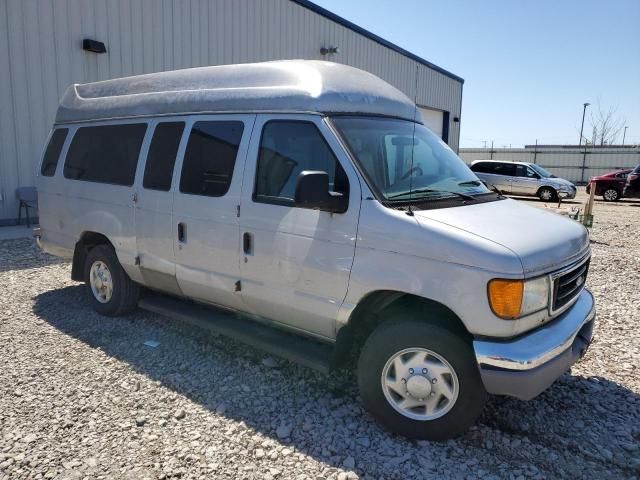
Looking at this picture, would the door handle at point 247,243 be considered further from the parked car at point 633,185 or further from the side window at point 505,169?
the parked car at point 633,185

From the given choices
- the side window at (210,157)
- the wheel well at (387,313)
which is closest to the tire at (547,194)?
the wheel well at (387,313)

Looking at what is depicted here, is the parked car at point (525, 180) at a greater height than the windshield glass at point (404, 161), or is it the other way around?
the windshield glass at point (404, 161)

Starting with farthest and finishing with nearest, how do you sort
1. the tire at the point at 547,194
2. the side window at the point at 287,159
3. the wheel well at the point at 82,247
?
1. the tire at the point at 547,194
2. the wheel well at the point at 82,247
3. the side window at the point at 287,159

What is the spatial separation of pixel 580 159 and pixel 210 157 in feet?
126

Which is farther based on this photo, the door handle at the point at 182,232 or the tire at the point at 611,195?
the tire at the point at 611,195

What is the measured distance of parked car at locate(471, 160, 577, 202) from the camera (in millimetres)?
21184

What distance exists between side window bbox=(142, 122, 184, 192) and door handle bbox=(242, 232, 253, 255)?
107 centimetres

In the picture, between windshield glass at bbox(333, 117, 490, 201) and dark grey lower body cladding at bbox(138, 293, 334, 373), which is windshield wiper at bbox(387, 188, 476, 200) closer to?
windshield glass at bbox(333, 117, 490, 201)

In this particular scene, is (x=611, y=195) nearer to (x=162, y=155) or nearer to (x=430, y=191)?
(x=430, y=191)

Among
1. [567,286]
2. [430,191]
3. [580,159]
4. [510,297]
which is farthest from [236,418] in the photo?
[580,159]

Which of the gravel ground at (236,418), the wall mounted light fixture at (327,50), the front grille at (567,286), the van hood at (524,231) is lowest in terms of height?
the gravel ground at (236,418)

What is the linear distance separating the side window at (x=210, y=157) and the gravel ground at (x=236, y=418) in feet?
5.01

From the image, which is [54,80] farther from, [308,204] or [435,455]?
[435,455]

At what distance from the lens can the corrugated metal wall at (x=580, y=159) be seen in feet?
116
